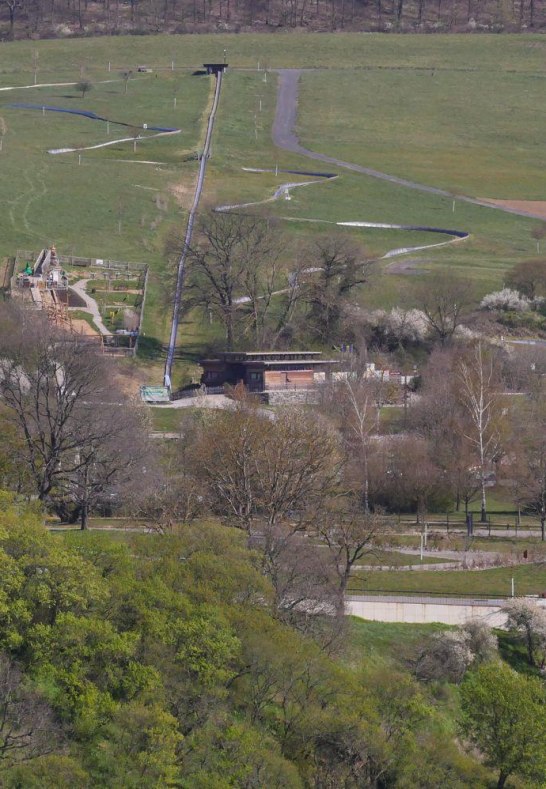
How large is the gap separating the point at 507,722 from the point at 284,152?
10285cm

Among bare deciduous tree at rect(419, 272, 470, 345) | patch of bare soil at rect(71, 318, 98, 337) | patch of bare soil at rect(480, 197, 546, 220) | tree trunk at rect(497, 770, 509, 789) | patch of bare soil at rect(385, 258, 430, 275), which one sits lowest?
patch of bare soil at rect(480, 197, 546, 220)

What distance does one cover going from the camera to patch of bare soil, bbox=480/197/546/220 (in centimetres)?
12510

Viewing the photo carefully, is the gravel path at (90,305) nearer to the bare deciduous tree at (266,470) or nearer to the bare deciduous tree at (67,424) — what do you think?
the bare deciduous tree at (67,424)

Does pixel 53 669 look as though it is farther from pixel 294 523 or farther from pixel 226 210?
pixel 226 210

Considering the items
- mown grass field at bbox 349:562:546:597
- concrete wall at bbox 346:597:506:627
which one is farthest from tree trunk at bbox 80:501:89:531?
concrete wall at bbox 346:597:506:627

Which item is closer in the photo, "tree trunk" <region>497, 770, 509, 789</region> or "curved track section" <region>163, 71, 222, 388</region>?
"tree trunk" <region>497, 770, 509, 789</region>

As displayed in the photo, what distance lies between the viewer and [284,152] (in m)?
140

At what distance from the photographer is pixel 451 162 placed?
142125 mm

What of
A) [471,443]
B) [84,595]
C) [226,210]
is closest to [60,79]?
[226,210]

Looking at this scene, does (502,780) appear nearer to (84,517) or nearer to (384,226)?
(84,517)

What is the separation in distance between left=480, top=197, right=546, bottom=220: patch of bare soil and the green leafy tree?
85307mm

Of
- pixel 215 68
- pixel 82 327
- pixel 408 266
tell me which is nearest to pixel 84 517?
pixel 82 327

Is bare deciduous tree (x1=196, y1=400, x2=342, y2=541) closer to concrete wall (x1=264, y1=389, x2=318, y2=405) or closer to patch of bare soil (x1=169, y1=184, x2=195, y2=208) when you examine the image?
concrete wall (x1=264, y1=389, x2=318, y2=405)

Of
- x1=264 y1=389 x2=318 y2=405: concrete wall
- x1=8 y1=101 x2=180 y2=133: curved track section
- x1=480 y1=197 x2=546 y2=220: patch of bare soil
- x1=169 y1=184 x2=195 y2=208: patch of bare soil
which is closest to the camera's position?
x1=264 y1=389 x2=318 y2=405: concrete wall
